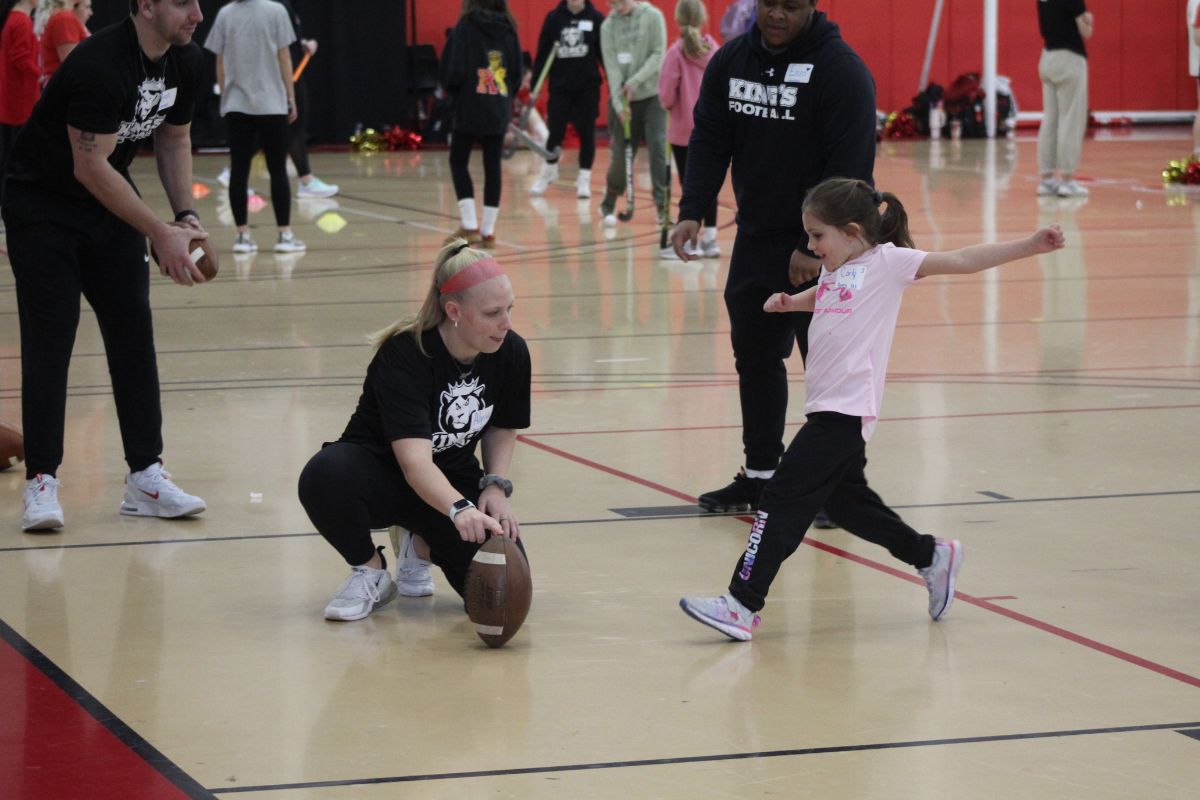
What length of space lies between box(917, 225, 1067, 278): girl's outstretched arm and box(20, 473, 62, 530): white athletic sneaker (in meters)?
2.80

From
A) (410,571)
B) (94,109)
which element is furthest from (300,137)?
(410,571)

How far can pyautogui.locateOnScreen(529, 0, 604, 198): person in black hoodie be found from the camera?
16.8m

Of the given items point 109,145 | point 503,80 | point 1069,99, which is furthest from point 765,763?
point 1069,99

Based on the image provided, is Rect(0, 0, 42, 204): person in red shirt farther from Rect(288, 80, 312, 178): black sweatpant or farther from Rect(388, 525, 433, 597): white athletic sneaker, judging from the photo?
Rect(388, 525, 433, 597): white athletic sneaker

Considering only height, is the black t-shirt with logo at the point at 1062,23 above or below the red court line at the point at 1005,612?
above

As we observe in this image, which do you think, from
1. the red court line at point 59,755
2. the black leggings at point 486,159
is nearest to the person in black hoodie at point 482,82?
the black leggings at point 486,159

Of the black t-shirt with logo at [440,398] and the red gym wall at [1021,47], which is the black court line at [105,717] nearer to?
the black t-shirt with logo at [440,398]

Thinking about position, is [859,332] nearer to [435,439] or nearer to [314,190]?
[435,439]

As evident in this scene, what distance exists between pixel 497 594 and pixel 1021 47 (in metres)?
25.6

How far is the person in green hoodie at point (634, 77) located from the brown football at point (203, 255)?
8.15 m

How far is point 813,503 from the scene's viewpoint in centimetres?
448

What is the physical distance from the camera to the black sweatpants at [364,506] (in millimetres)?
4551

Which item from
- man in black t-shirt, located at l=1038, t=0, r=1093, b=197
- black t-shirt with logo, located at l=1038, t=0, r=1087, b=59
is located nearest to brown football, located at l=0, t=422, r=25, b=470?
man in black t-shirt, located at l=1038, t=0, r=1093, b=197

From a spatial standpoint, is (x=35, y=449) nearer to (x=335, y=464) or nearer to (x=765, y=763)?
(x=335, y=464)
